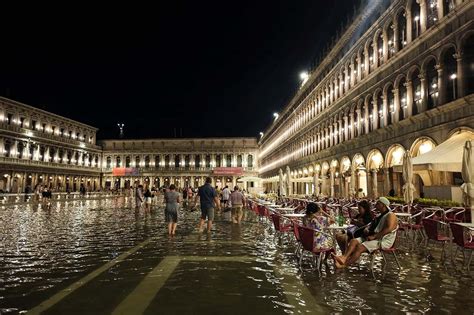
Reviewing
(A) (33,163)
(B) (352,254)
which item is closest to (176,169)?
(A) (33,163)

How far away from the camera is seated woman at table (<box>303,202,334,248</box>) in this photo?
22.4 ft

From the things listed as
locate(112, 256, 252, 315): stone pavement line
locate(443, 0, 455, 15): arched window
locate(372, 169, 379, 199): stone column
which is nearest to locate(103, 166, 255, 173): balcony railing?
locate(372, 169, 379, 199): stone column

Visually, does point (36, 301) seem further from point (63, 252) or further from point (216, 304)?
point (63, 252)

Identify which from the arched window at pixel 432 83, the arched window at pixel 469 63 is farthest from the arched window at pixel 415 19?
the arched window at pixel 469 63

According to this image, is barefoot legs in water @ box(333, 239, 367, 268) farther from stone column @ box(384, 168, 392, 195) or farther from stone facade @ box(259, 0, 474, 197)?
stone column @ box(384, 168, 392, 195)

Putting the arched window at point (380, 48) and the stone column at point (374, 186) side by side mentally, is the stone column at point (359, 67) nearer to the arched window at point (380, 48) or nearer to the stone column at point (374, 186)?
the arched window at point (380, 48)

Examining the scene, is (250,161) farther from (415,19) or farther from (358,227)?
(358,227)

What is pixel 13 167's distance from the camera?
53.8 meters

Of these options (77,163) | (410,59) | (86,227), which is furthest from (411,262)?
(77,163)

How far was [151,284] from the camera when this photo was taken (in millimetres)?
5922

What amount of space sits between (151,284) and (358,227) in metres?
4.42

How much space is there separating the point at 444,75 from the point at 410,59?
3.20m

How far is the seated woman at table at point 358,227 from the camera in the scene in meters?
7.34

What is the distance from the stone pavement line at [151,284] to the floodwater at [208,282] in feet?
0.05
